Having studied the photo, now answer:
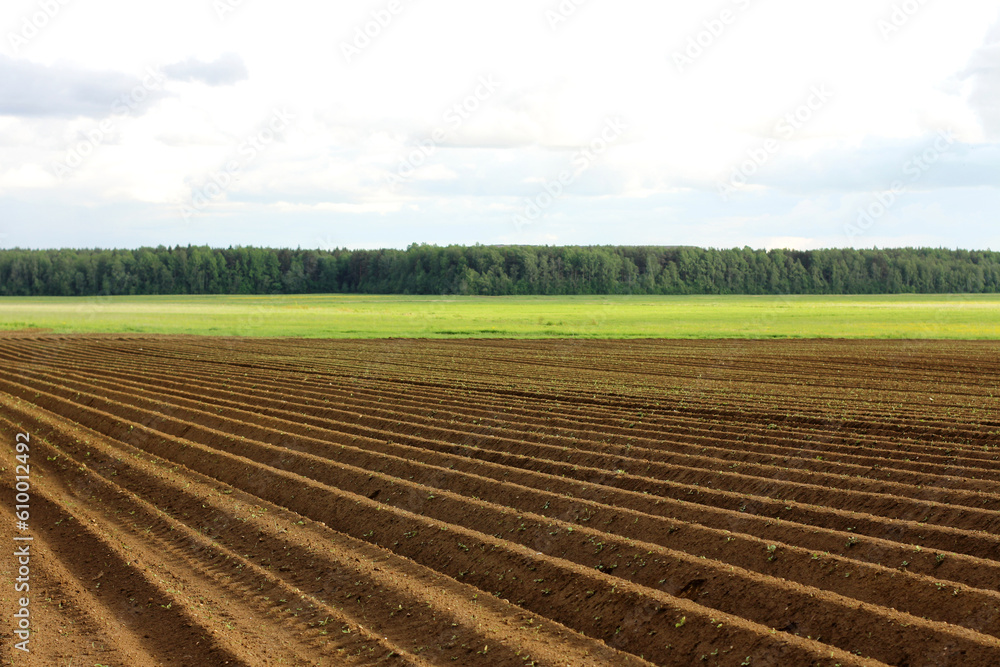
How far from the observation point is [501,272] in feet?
403

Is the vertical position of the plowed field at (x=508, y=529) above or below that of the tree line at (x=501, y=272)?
below

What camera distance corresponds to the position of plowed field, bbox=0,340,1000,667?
6297mm

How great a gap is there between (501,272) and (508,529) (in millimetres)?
114594

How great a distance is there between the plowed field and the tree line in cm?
10485

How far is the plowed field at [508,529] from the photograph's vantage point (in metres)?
6.30

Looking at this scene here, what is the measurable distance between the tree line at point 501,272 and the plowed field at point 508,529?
344 ft

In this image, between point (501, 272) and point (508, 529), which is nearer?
point (508, 529)

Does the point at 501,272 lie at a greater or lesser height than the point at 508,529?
greater

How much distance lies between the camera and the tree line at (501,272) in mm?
125750

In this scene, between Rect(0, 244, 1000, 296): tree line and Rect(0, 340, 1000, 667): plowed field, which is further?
Rect(0, 244, 1000, 296): tree line

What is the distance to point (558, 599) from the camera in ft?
23.2

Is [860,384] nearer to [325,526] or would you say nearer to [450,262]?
[325,526]

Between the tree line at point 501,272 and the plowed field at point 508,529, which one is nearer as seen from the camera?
the plowed field at point 508,529

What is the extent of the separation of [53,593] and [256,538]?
194 cm
